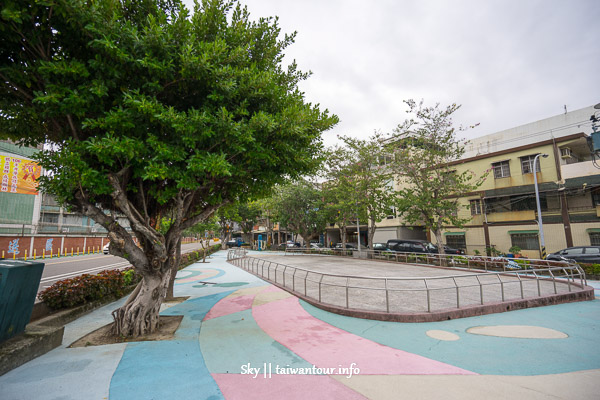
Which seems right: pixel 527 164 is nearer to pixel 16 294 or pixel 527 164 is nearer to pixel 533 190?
pixel 533 190

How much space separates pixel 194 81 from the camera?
5.12m

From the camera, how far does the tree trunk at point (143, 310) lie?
5.79 m

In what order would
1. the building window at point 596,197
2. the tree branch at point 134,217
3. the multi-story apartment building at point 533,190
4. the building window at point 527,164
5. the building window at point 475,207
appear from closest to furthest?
the tree branch at point 134,217
the building window at point 596,197
the multi-story apartment building at point 533,190
the building window at point 527,164
the building window at point 475,207

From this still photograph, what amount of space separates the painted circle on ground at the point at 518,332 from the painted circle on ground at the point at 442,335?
496mm

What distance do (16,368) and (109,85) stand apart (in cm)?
467

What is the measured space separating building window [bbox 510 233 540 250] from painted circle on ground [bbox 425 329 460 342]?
21.0 meters

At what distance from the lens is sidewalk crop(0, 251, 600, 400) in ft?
11.6

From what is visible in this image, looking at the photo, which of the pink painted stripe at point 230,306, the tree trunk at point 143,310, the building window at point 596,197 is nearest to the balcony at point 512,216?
the building window at point 596,197

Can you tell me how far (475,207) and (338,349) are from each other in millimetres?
24579

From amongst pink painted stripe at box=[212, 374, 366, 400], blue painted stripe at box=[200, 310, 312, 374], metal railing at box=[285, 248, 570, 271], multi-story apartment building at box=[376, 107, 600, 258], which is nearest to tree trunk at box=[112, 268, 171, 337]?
blue painted stripe at box=[200, 310, 312, 374]

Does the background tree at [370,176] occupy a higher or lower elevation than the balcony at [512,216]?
higher

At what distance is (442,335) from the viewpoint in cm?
557

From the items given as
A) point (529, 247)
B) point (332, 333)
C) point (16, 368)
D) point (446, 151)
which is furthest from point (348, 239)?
point (16, 368)

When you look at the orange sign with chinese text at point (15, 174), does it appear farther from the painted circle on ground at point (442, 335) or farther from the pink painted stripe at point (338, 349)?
the painted circle on ground at point (442, 335)
